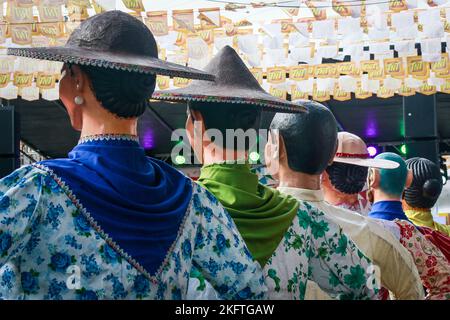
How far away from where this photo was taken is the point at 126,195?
5.54 feet

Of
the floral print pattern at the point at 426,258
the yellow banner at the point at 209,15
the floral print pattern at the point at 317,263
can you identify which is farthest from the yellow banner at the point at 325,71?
the floral print pattern at the point at 317,263

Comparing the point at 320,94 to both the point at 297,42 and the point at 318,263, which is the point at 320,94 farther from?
the point at 318,263

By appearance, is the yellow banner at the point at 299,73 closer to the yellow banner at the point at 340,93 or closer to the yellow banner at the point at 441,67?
the yellow banner at the point at 340,93

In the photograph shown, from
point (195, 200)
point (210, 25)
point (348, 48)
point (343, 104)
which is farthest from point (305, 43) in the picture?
point (195, 200)

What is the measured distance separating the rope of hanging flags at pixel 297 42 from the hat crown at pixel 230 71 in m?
5.55

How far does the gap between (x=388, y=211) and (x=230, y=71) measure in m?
1.41

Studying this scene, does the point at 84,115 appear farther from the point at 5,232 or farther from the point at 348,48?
the point at 348,48

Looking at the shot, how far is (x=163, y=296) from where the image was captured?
1.75 metres

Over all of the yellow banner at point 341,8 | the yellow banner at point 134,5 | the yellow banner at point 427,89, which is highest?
the yellow banner at point 341,8

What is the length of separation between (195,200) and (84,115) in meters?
0.34

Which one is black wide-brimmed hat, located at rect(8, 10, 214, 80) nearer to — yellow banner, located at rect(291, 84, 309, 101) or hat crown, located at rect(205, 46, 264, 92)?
hat crown, located at rect(205, 46, 264, 92)

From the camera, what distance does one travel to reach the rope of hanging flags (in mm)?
8594

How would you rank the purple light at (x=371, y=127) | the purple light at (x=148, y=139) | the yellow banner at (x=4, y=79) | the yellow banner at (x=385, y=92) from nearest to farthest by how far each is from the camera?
the yellow banner at (x=4, y=79), the yellow banner at (x=385, y=92), the purple light at (x=371, y=127), the purple light at (x=148, y=139)

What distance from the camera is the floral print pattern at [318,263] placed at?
7.52ft
